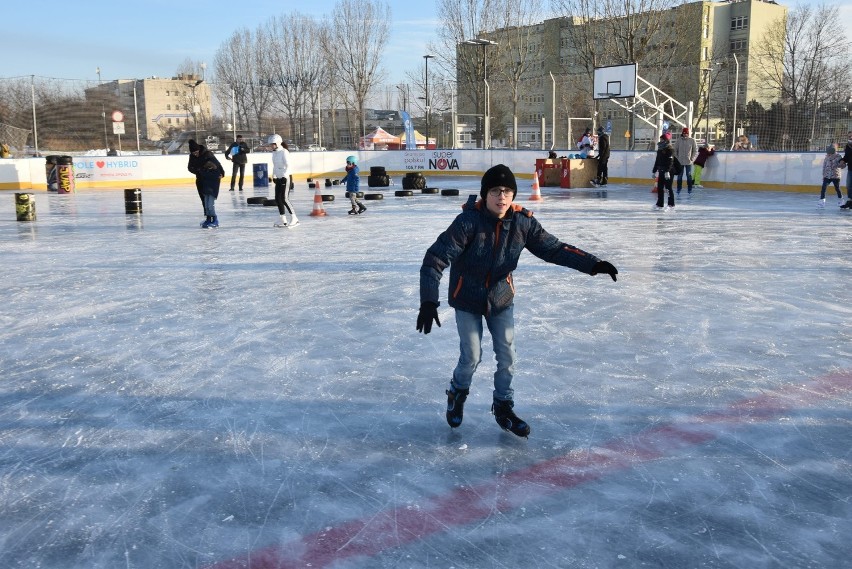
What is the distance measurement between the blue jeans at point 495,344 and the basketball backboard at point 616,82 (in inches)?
903

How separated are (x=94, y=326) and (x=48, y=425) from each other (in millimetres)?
2228

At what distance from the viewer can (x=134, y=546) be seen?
268cm

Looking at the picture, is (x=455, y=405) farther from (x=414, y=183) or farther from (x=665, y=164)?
(x=414, y=183)

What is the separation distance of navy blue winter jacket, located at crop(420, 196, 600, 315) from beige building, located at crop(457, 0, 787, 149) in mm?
21302

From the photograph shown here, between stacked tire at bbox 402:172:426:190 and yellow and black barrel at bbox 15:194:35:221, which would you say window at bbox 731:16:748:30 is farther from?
yellow and black barrel at bbox 15:194:35:221

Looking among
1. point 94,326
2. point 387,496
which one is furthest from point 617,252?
point 387,496

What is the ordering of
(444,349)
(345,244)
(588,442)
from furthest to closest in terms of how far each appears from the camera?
1. (345,244)
2. (444,349)
3. (588,442)

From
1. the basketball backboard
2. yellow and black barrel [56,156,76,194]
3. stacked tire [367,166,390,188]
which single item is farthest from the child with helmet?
the basketball backboard

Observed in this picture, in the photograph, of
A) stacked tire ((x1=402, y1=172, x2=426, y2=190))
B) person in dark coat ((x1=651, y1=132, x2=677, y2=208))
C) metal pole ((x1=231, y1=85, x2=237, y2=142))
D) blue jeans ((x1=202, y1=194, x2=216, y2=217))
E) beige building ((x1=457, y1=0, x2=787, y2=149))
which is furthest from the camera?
beige building ((x1=457, y1=0, x2=787, y2=149))

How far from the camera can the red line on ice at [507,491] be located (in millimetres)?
2627

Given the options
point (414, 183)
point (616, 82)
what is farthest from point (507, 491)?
point (616, 82)

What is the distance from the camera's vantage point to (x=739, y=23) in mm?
68562

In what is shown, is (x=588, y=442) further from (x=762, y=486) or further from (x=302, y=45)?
(x=302, y=45)

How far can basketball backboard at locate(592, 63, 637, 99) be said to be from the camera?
24938 millimetres
